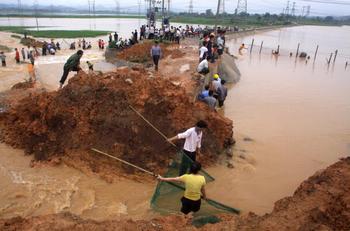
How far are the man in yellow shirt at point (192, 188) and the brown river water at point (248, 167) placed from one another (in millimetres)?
1363

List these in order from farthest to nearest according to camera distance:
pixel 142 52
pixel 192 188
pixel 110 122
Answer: pixel 142 52 → pixel 110 122 → pixel 192 188

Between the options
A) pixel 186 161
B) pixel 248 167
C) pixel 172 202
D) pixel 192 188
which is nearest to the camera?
pixel 192 188

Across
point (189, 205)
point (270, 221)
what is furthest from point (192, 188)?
point (270, 221)

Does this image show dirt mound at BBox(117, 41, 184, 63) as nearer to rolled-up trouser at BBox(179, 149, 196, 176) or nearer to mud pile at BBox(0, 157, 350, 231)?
rolled-up trouser at BBox(179, 149, 196, 176)

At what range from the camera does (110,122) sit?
26.8 feet

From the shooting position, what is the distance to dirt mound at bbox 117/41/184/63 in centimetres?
2071

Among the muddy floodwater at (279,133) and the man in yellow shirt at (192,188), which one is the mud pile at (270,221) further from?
the muddy floodwater at (279,133)

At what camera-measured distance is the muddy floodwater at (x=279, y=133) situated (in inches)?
303

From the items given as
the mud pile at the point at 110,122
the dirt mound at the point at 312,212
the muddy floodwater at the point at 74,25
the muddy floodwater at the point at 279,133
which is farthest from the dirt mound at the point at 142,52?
the muddy floodwater at the point at 74,25

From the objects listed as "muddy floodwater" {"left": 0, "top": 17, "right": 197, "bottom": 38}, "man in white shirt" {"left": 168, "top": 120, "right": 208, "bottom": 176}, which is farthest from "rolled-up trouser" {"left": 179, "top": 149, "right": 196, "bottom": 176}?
"muddy floodwater" {"left": 0, "top": 17, "right": 197, "bottom": 38}

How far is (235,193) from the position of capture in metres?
7.39

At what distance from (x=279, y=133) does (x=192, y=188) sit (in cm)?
705

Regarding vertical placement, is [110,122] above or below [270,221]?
above

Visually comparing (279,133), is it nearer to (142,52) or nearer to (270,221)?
(270,221)
